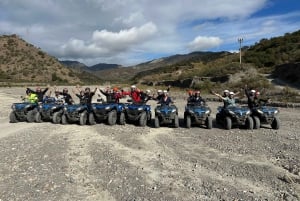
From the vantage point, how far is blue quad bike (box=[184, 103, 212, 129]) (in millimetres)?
16531

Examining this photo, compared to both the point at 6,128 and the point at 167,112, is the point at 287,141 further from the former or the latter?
the point at 6,128

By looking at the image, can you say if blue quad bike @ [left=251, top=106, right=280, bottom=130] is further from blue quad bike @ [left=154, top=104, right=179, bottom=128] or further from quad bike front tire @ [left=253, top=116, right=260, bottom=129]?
blue quad bike @ [left=154, top=104, right=179, bottom=128]

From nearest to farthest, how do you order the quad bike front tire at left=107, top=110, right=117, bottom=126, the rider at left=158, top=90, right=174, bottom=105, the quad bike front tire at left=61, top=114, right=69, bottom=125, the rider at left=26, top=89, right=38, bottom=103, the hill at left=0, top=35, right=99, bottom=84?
the rider at left=158, top=90, right=174, bottom=105, the quad bike front tire at left=107, top=110, right=117, bottom=126, the quad bike front tire at left=61, top=114, right=69, bottom=125, the rider at left=26, top=89, right=38, bottom=103, the hill at left=0, top=35, right=99, bottom=84

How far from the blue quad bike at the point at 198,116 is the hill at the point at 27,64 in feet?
240

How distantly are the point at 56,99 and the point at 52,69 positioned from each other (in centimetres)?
8408

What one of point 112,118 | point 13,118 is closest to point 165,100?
point 112,118

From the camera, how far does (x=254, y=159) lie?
436 inches

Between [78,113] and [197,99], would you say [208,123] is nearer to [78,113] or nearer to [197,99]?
[197,99]

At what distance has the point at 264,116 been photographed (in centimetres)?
1644

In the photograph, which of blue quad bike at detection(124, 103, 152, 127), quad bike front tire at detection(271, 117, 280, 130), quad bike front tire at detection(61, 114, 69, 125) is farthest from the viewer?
quad bike front tire at detection(61, 114, 69, 125)

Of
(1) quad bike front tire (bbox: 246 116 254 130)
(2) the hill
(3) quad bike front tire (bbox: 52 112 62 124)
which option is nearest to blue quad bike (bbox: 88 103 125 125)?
(3) quad bike front tire (bbox: 52 112 62 124)

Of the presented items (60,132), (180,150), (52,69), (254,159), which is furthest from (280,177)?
(52,69)

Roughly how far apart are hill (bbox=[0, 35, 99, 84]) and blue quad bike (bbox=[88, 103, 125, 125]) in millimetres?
70942

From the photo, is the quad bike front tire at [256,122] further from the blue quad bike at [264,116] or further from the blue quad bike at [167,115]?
the blue quad bike at [167,115]
